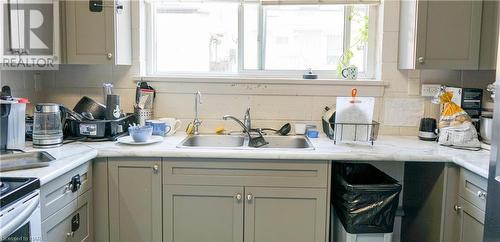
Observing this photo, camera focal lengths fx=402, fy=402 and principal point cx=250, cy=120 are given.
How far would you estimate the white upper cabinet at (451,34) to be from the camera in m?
2.39

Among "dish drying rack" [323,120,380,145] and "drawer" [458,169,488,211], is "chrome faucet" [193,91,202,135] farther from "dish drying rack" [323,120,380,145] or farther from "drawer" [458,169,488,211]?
"drawer" [458,169,488,211]

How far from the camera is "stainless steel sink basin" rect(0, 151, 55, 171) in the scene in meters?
1.73

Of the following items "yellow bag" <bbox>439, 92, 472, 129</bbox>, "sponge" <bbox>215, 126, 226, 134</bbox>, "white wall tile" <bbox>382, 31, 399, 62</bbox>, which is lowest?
"sponge" <bbox>215, 126, 226, 134</bbox>

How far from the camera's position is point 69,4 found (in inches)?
97.7

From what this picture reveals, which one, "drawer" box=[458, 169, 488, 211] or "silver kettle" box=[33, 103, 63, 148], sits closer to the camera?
"drawer" box=[458, 169, 488, 211]

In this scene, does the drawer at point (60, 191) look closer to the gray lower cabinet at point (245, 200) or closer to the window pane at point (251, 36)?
the gray lower cabinet at point (245, 200)

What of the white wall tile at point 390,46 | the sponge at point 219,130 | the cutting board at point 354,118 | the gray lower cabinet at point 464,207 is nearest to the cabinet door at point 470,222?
the gray lower cabinet at point 464,207

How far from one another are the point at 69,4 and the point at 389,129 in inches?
88.4

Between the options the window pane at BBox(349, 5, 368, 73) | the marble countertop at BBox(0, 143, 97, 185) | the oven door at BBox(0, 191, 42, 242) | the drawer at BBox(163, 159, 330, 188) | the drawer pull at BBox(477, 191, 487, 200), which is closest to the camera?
the oven door at BBox(0, 191, 42, 242)

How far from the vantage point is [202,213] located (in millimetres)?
2227

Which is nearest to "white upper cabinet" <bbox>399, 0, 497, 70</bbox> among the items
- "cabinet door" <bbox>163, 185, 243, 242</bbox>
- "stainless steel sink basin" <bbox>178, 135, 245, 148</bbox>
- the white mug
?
"stainless steel sink basin" <bbox>178, 135, 245, 148</bbox>

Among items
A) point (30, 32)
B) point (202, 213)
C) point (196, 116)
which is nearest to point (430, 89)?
point (196, 116)

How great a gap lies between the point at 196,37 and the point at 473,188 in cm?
202

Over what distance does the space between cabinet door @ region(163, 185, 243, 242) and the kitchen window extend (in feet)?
3.40
